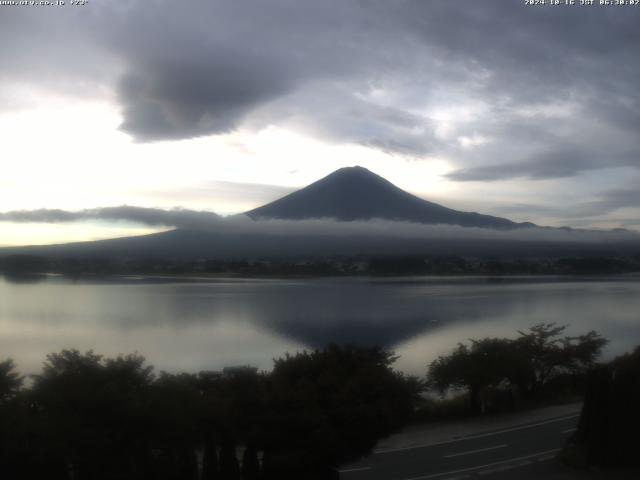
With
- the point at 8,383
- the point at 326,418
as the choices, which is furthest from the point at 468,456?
the point at 8,383

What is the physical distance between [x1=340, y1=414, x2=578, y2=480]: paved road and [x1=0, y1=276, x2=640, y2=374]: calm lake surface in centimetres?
580

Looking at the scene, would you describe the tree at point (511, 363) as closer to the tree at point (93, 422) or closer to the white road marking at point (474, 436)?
the white road marking at point (474, 436)

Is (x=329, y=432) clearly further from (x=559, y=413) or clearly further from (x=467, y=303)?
(x=467, y=303)

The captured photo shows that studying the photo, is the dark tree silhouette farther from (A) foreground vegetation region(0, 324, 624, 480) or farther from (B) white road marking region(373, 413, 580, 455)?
(B) white road marking region(373, 413, 580, 455)

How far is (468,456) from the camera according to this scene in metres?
8.27

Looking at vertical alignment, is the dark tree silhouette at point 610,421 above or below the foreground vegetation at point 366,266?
below

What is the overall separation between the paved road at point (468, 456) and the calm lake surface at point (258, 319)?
5801 mm

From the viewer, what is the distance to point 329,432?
241 inches

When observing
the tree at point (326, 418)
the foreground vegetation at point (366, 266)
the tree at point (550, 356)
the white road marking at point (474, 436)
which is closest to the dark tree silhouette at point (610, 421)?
the white road marking at point (474, 436)

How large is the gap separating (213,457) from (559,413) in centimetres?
703

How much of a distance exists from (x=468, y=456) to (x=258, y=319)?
51.3 feet

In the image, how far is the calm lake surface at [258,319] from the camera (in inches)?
633

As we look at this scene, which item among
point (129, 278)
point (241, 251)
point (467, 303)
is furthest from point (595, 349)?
point (241, 251)

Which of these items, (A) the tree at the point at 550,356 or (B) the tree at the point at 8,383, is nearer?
(B) the tree at the point at 8,383
